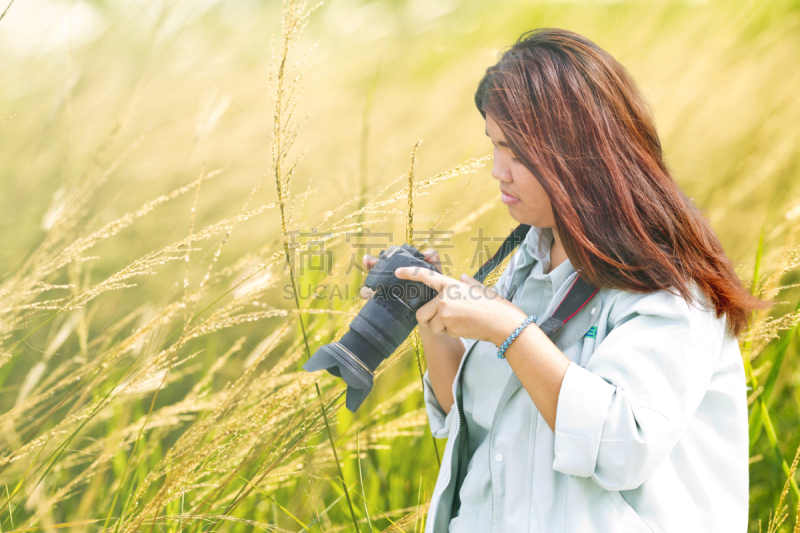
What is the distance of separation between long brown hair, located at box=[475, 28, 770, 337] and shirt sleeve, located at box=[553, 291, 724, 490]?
69 millimetres

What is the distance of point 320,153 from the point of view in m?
1.97

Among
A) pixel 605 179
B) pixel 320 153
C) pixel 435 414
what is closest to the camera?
pixel 605 179

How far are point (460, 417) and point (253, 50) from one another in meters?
1.73

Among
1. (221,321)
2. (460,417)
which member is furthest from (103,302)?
(460,417)

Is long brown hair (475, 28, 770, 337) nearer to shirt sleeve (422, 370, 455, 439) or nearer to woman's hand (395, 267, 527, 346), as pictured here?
woman's hand (395, 267, 527, 346)

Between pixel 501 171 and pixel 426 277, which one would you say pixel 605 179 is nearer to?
pixel 501 171

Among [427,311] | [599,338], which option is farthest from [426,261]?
[599,338]

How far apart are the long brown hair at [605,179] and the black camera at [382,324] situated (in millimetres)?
251

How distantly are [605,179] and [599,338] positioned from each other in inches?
9.1

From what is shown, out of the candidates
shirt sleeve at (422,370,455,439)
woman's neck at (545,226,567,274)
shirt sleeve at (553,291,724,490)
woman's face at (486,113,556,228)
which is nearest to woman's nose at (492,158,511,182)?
woman's face at (486,113,556,228)

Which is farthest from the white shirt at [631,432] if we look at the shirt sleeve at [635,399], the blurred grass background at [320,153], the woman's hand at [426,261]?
the blurred grass background at [320,153]

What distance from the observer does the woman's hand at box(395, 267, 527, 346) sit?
687 millimetres

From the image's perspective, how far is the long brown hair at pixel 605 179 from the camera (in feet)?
2.23

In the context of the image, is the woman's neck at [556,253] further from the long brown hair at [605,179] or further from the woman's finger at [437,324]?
the woman's finger at [437,324]
